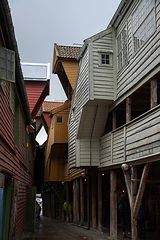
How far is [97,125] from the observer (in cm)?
1277

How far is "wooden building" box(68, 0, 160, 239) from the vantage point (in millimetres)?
8208

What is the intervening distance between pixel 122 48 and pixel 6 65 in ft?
17.0

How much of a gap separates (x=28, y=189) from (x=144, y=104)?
8.01m

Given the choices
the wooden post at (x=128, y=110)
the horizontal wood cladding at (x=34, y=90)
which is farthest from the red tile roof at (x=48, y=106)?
the wooden post at (x=128, y=110)

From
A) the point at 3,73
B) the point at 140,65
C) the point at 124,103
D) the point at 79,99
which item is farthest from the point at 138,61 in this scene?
the point at 79,99

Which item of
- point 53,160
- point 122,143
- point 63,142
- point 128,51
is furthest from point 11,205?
point 53,160

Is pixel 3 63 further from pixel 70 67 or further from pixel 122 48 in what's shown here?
pixel 70 67

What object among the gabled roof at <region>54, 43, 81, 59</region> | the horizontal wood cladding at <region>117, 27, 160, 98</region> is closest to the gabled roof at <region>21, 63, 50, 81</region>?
the gabled roof at <region>54, 43, 81, 59</region>

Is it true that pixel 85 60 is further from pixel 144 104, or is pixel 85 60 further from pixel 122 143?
pixel 122 143

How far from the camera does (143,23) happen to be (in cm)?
888

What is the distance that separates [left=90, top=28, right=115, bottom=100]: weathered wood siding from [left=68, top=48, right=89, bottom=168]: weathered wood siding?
0.41 meters

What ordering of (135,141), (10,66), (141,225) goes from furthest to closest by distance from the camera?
(141,225) → (135,141) → (10,66)

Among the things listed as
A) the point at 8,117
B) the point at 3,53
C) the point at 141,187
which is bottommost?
the point at 141,187

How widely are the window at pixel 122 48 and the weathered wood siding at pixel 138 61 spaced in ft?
0.69
